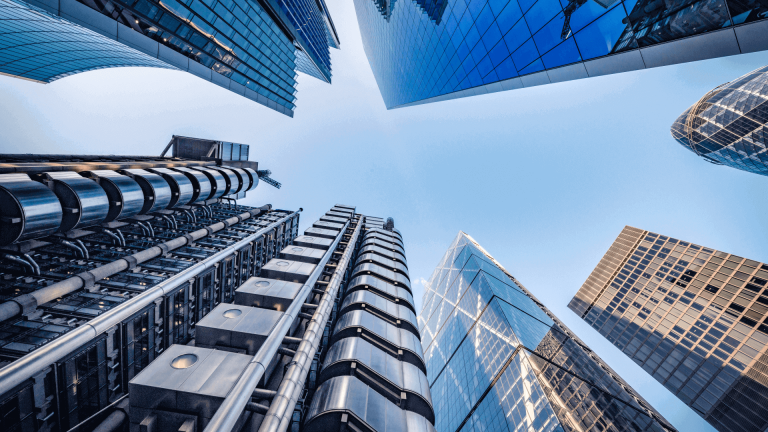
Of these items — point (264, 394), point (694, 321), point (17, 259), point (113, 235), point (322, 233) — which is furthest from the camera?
point (694, 321)

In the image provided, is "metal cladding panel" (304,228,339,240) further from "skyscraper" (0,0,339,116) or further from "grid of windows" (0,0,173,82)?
"grid of windows" (0,0,173,82)

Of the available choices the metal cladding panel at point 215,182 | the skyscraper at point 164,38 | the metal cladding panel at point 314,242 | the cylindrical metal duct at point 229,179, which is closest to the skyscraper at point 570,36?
the metal cladding panel at point 314,242

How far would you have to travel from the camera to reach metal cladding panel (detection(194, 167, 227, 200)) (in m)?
28.3

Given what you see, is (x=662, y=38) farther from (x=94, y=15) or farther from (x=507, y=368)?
(x=94, y=15)

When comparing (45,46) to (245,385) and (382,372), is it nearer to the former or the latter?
(245,385)

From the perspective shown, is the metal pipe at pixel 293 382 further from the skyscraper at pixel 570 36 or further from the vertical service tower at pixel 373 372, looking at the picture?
the skyscraper at pixel 570 36

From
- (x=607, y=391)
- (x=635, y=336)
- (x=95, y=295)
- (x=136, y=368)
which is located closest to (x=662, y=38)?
(x=95, y=295)

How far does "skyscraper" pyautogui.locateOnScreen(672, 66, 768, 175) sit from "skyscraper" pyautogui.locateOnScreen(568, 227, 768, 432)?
2426 centimetres

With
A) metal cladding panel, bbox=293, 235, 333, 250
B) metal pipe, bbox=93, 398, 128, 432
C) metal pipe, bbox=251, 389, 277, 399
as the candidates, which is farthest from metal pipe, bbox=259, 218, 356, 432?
metal cladding panel, bbox=293, 235, 333, 250

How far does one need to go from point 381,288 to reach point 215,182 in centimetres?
2331

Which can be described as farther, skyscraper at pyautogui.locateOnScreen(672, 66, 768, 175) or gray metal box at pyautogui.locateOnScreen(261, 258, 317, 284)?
skyscraper at pyautogui.locateOnScreen(672, 66, 768, 175)

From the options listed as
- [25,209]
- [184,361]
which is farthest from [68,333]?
[25,209]

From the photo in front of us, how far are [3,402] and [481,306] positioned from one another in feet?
139

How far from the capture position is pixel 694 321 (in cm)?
6334
